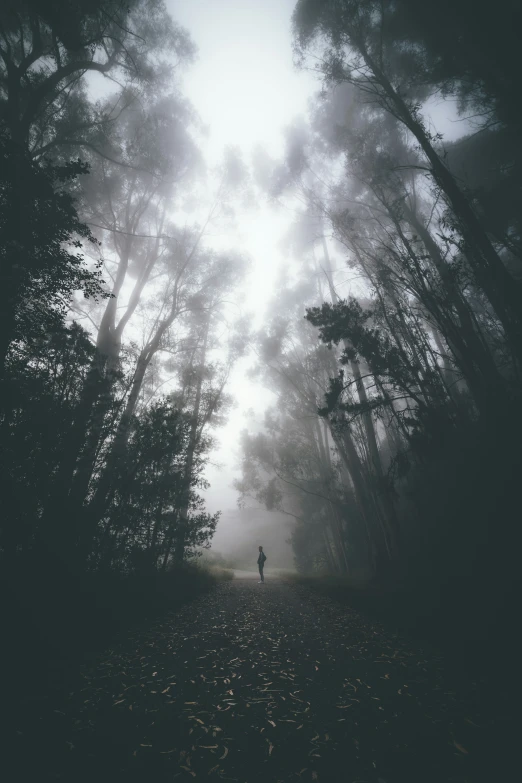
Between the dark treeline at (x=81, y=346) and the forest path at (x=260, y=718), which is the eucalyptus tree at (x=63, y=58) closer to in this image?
the dark treeline at (x=81, y=346)

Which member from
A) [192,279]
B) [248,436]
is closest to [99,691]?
[192,279]

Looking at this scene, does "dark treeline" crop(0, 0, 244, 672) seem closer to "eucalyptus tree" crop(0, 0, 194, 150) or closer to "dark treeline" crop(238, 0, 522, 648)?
"eucalyptus tree" crop(0, 0, 194, 150)

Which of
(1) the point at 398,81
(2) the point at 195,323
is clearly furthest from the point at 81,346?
(1) the point at 398,81

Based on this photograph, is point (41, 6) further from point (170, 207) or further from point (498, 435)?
point (498, 435)

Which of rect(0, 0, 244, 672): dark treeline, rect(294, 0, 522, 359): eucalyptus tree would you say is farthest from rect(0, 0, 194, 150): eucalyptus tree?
rect(294, 0, 522, 359): eucalyptus tree

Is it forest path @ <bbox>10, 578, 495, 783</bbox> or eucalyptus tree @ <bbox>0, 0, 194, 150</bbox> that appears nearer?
forest path @ <bbox>10, 578, 495, 783</bbox>

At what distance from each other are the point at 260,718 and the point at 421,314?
7.69 meters

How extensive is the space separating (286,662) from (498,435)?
477cm

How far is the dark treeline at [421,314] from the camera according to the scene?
4.91 meters

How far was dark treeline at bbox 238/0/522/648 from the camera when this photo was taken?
16.1 ft

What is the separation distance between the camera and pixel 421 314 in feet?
23.0

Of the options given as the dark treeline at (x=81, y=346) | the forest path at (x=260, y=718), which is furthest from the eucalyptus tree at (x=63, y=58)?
the forest path at (x=260, y=718)

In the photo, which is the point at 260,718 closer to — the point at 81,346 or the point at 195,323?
the point at 81,346

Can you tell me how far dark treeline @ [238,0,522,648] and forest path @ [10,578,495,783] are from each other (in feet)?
6.61
